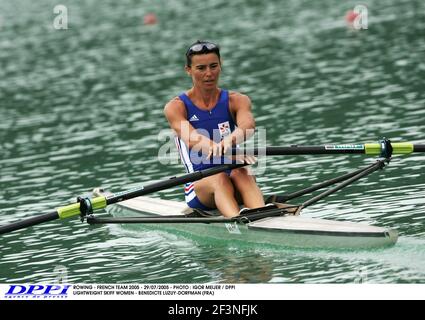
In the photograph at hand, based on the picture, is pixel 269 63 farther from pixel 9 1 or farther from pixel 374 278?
pixel 9 1

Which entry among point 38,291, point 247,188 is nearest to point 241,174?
point 247,188

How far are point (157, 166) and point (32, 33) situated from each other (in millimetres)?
26225

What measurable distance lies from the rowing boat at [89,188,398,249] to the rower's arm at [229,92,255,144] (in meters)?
1.00

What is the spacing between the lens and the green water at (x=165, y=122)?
12523mm

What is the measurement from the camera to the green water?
1252 cm

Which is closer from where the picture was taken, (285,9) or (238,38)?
(238,38)

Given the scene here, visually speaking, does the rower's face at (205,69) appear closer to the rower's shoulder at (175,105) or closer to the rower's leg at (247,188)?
the rower's shoulder at (175,105)

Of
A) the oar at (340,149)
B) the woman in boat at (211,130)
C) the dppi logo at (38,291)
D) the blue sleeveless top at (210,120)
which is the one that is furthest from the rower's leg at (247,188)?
the dppi logo at (38,291)

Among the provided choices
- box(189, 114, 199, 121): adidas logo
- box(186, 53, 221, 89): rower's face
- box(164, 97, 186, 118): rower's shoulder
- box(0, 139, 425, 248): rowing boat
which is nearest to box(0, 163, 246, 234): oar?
box(0, 139, 425, 248): rowing boat

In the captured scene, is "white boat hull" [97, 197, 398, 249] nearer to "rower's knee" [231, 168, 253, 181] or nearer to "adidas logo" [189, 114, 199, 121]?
"rower's knee" [231, 168, 253, 181]

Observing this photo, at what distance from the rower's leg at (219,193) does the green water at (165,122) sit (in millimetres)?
539

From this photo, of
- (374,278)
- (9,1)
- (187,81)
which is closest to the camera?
(374,278)

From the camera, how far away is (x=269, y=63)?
29469mm
